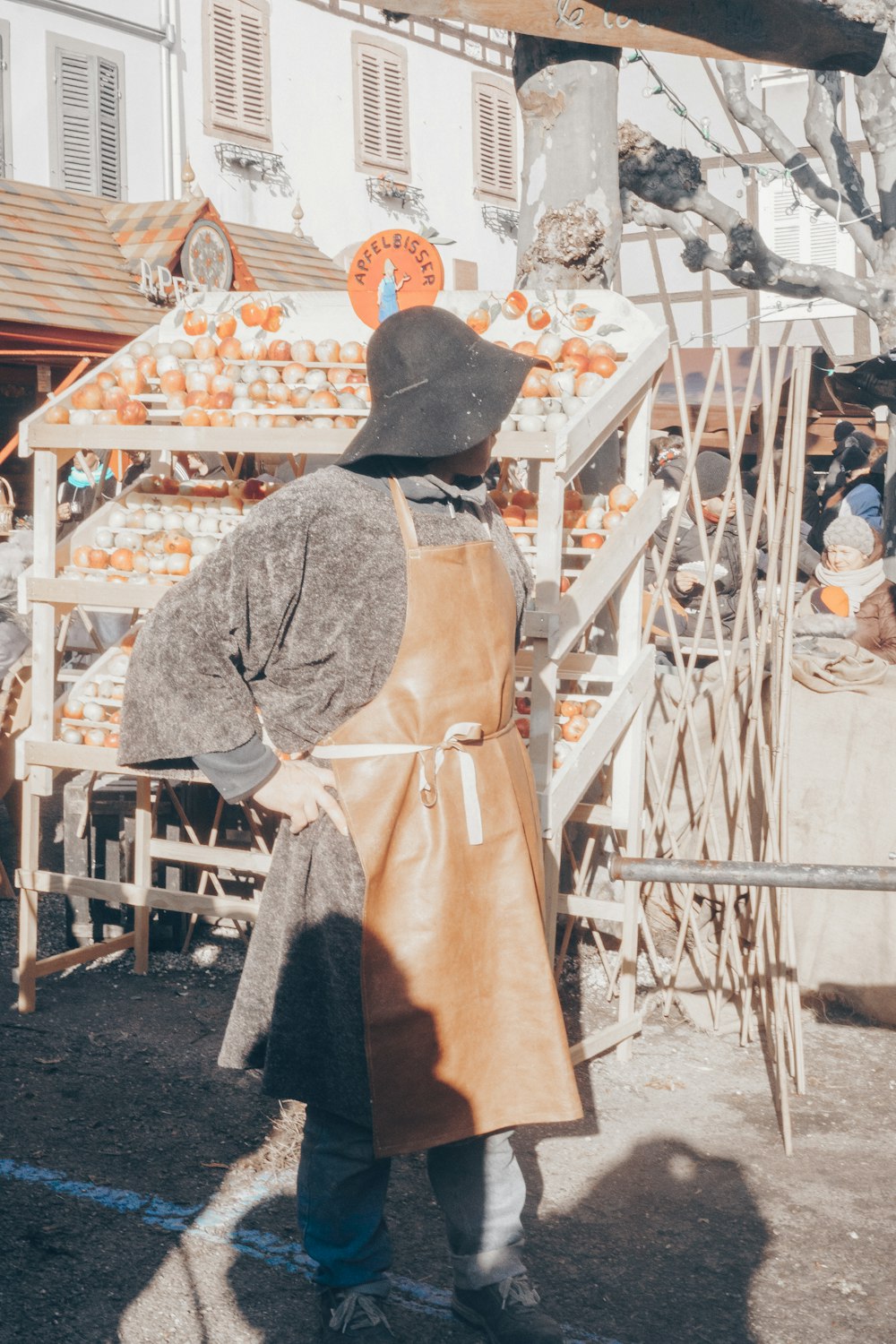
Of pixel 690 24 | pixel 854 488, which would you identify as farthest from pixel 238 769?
pixel 854 488

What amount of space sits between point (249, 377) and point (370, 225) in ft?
50.6

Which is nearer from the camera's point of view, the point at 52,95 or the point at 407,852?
the point at 407,852

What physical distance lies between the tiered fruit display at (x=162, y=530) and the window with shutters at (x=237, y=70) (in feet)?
44.0

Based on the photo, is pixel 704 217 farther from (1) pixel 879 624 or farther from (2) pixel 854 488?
(1) pixel 879 624

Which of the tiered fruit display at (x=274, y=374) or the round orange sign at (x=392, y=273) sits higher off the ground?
the round orange sign at (x=392, y=273)

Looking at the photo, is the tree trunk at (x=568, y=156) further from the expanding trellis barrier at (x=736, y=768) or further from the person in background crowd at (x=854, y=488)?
the person in background crowd at (x=854, y=488)

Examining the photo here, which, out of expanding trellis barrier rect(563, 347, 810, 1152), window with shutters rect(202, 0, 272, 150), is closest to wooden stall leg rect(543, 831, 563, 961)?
expanding trellis barrier rect(563, 347, 810, 1152)

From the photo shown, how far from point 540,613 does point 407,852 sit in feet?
3.28

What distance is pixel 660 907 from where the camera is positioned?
4.64 meters

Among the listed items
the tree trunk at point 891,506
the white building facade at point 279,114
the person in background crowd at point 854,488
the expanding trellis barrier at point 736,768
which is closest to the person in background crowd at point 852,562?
the person in background crowd at point 854,488

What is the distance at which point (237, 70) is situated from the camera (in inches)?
648

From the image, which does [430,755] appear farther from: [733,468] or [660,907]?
[660,907]

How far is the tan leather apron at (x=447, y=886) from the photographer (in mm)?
2434

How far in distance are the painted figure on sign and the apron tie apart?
5.94 ft
